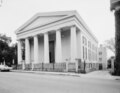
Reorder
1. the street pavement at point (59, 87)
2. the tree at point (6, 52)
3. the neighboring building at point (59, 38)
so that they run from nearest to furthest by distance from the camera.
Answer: the street pavement at point (59, 87) → the neighboring building at point (59, 38) → the tree at point (6, 52)

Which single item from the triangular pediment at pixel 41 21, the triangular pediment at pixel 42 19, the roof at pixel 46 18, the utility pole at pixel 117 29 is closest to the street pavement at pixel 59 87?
the utility pole at pixel 117 29

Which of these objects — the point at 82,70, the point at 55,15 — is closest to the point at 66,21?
the point at 55,15

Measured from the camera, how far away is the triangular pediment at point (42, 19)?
24.3 meters

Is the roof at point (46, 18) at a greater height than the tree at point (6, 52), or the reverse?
the roof at point (46, 18)

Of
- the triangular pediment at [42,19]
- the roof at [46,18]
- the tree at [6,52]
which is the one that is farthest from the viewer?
the tree at [6,52]

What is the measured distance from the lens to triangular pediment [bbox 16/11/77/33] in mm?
24267

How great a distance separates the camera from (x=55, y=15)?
25.1m

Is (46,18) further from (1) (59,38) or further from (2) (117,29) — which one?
(2) (117,29)

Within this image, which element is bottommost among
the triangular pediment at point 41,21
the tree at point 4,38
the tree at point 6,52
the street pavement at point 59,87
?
the street pavement at point 59,87

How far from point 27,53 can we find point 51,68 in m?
10.2

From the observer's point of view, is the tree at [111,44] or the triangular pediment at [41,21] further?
the tree at [111,44]

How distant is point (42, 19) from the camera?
27641mm

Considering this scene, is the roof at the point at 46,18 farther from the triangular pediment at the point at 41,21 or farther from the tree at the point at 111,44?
the tree at the point at 111,44

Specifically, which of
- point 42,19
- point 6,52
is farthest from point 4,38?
point 42,19
